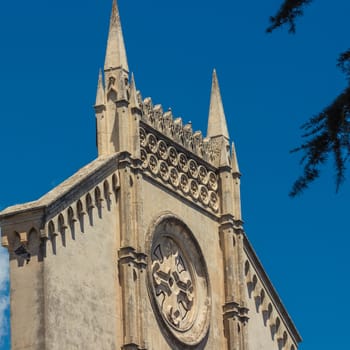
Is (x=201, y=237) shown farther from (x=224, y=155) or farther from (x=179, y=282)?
(x=224, y=155)

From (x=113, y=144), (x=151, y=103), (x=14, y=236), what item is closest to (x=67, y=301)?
(x=14, y=236)

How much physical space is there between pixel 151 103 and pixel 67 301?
890 centimetres

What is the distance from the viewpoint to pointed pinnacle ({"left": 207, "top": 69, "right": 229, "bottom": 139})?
146ft

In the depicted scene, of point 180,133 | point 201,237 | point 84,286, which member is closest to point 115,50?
point 180,133

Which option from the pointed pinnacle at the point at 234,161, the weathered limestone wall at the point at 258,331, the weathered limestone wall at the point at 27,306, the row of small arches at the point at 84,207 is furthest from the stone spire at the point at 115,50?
the weathered limestone wall at the point at 258,331

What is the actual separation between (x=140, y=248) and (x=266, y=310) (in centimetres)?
905

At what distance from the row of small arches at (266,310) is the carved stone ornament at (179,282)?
309cm

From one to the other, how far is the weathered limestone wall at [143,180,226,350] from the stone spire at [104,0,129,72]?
366 centimetres

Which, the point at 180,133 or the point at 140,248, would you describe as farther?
the point at 180,133

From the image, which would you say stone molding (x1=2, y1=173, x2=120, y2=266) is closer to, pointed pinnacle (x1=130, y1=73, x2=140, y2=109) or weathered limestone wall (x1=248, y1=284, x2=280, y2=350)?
pointed pinnacle (x1=130, y1=73, x2=140, y2=109)

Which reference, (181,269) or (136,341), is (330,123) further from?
(181,269)

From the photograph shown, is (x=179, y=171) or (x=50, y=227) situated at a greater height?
(x=179, y=171)

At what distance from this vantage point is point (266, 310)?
4472 cm

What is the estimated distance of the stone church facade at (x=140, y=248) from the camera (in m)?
32.6
